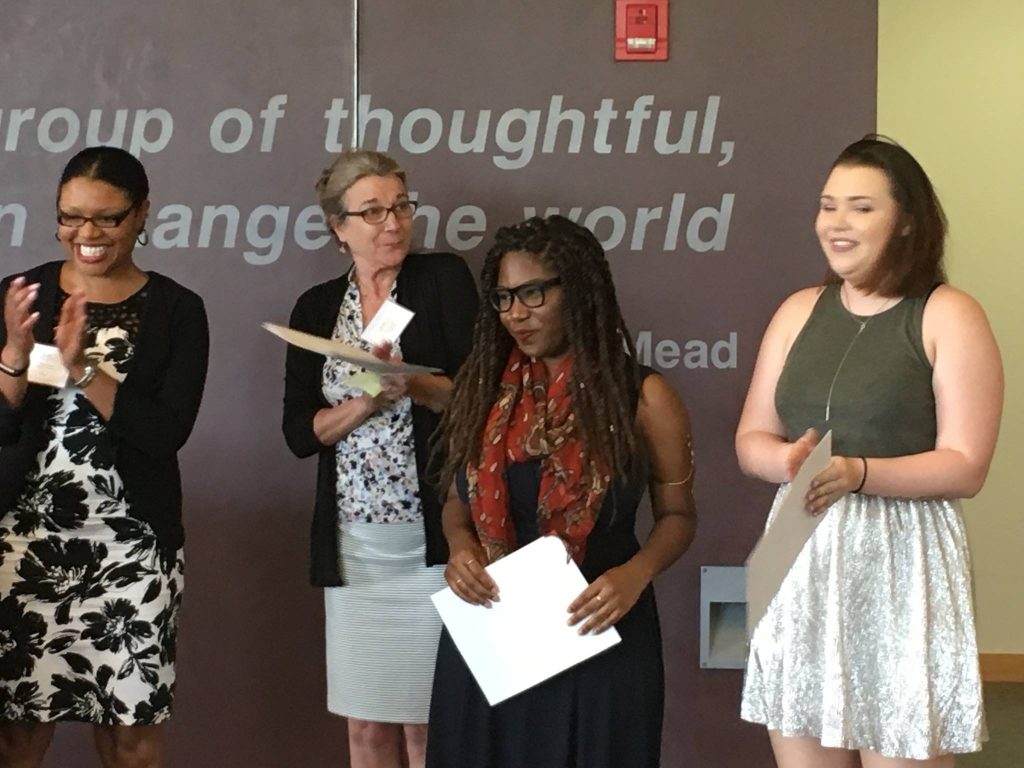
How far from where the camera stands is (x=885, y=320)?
2.32m

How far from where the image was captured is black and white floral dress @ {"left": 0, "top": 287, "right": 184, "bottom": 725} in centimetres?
274

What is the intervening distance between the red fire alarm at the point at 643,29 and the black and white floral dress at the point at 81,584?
164 centimetres

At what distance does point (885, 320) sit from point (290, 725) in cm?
226

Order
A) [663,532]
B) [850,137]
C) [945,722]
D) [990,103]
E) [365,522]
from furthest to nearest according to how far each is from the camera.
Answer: [990,103], [850,137], [365,522], [663,532], [945,722]

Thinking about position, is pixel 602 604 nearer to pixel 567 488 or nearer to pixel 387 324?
pixel 567 488

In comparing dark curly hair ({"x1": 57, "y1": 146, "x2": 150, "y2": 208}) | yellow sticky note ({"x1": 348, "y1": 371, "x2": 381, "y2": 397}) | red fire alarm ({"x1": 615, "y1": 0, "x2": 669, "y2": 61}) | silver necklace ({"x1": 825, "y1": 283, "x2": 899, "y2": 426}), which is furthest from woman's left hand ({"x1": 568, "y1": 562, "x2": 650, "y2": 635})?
red fire alarm ({"x1": 615, "y1": 0, "x2": 669, "y2": 61})

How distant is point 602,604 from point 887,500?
1.82 ft

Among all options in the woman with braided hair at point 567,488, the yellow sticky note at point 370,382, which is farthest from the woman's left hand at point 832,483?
the yellow sticky note at point 370,382

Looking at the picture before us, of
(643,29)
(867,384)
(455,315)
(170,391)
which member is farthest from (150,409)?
(643,29)

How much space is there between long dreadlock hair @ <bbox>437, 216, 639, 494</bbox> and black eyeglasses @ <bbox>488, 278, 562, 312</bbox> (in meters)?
0.03

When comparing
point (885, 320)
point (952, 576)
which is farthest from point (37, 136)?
point (952, 576)

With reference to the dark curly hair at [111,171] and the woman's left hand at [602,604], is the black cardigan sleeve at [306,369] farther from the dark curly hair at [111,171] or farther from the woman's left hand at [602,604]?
the woman's left hand at [602,604]

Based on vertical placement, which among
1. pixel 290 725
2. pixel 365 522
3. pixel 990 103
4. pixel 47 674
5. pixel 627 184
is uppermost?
pixel 990 103

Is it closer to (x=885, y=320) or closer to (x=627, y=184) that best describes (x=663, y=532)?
(x=885, y=320)
